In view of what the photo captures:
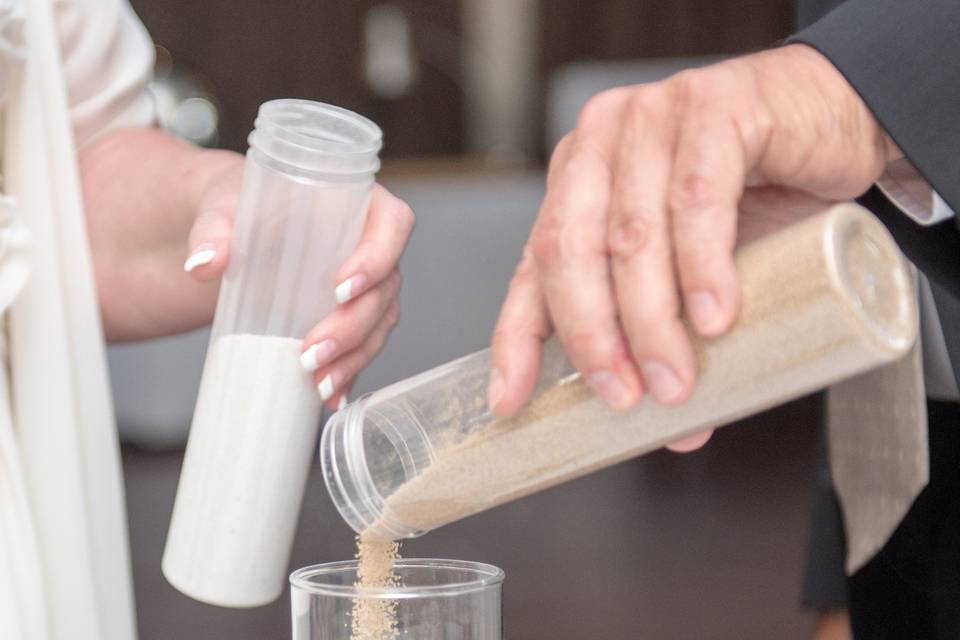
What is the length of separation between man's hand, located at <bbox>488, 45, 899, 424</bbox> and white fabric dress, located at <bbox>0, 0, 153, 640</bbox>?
0.37m

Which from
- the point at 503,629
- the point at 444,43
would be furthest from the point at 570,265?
the point at 444,43

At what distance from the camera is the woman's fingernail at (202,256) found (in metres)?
0.62

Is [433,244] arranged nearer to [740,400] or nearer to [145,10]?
[145,10]

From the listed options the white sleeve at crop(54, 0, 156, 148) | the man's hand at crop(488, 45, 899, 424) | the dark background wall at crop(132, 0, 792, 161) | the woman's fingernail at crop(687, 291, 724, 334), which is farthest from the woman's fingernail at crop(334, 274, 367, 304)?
the dark background wall at crop(132, 0, 792, 161)

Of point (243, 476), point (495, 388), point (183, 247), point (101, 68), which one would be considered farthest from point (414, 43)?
point (495, 388)

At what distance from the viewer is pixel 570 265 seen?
42 centimetres

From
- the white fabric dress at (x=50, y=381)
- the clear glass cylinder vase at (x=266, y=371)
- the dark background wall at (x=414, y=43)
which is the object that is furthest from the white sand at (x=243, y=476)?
the dark background wall at (x=414, y=43)

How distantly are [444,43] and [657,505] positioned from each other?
2514 millimetres

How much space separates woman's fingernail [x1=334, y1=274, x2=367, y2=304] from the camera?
0.61 metres

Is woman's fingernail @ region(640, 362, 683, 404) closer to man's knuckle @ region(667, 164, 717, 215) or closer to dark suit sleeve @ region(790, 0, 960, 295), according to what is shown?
man's knuckle @ region(667, 164, 717, 215)

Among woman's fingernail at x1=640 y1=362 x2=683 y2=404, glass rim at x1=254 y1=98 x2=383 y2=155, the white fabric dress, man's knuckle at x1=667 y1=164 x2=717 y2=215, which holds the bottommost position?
the white fabric dress

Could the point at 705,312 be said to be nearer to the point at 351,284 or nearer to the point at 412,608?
the point at 412,608

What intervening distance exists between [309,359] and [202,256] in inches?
3.9

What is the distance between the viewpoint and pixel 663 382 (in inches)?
15.1
